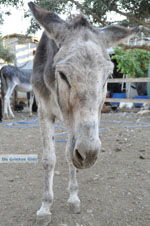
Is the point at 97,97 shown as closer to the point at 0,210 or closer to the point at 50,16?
the point at 50,16

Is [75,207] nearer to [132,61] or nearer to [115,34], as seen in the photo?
[115,34]

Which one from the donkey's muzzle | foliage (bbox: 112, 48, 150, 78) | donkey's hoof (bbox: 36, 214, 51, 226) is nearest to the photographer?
the donkey's muzzle

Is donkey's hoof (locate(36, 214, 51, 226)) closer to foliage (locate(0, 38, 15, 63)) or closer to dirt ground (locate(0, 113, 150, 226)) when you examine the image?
dirt ground (locate(0, 113, 150, 226))

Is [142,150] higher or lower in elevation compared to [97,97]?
lower

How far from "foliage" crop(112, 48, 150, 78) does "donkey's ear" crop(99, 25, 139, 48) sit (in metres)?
10.0

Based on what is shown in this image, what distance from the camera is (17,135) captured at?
21.1ft

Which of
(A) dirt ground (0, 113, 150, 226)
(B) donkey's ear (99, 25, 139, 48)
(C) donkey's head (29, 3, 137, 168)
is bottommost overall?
(A) dirt ground (0, 113, 150, 226)

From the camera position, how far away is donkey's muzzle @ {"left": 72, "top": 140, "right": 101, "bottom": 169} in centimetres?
150

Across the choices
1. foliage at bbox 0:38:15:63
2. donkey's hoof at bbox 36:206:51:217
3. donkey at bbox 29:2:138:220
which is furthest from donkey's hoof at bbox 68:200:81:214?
foliage at bbox 0:38:15:63

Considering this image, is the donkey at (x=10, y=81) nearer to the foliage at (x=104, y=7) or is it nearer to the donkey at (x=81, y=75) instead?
the foliage at (x=104, y=7)

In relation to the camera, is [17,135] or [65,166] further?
[17,135]

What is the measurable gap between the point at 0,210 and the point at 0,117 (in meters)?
6.27

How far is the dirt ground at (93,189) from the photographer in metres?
2.48

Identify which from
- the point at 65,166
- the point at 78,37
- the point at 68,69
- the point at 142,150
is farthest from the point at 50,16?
the point at 142,150
